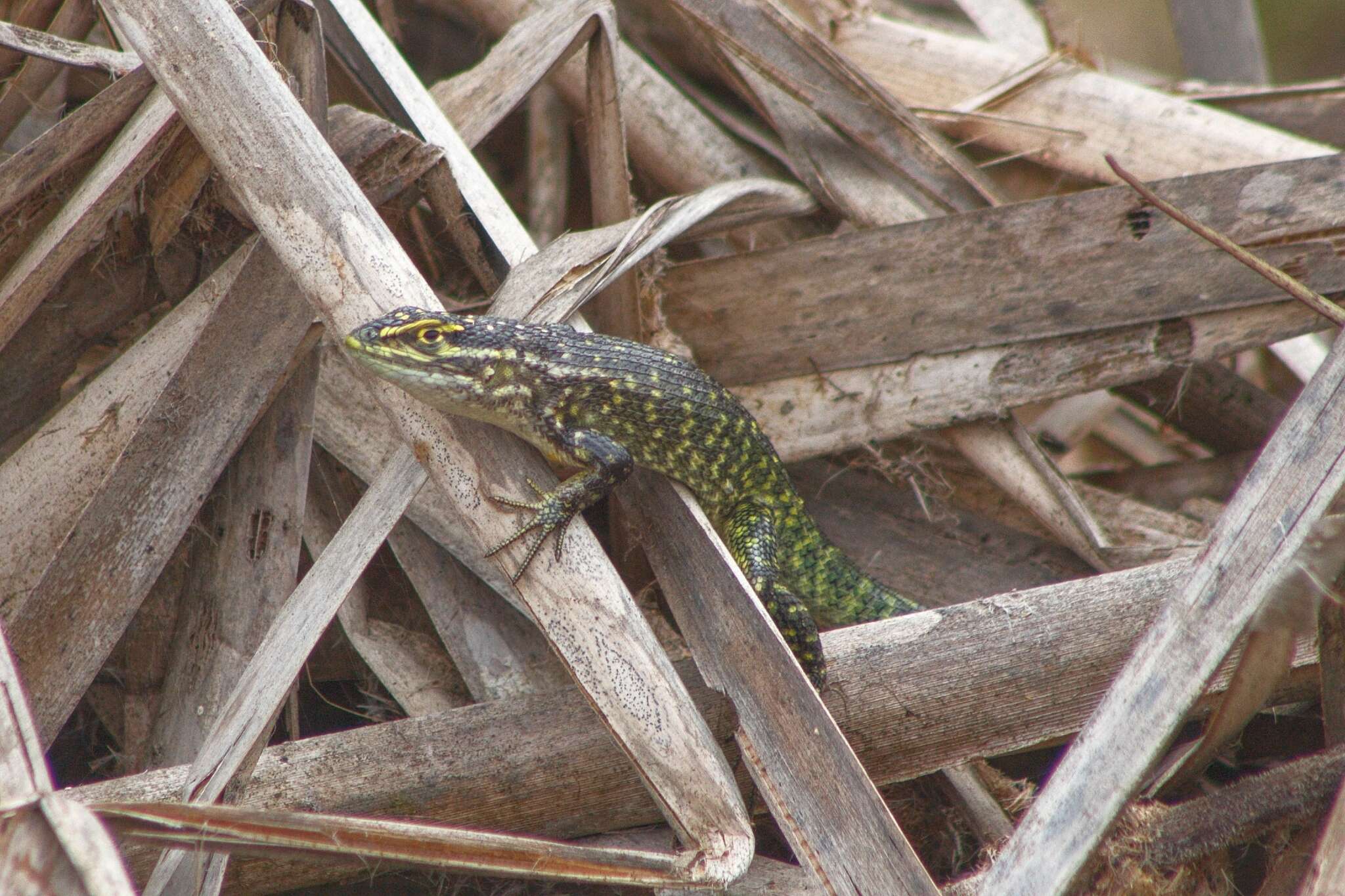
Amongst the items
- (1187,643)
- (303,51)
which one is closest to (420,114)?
(303,51)

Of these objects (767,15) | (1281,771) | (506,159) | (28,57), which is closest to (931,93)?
(767,15)

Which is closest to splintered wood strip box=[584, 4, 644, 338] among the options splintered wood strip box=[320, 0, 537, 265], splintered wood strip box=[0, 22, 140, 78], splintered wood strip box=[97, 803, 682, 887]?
splintered wood strip box=[320, 0, 537, 265]

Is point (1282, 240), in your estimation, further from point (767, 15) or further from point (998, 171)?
point (767, 15)

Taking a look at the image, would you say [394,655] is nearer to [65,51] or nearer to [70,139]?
[70,139]

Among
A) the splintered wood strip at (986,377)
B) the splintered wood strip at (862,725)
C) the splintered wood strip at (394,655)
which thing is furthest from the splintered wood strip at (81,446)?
the splintered wood strip at (986,377)

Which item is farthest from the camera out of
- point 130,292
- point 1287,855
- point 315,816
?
point 130,292
